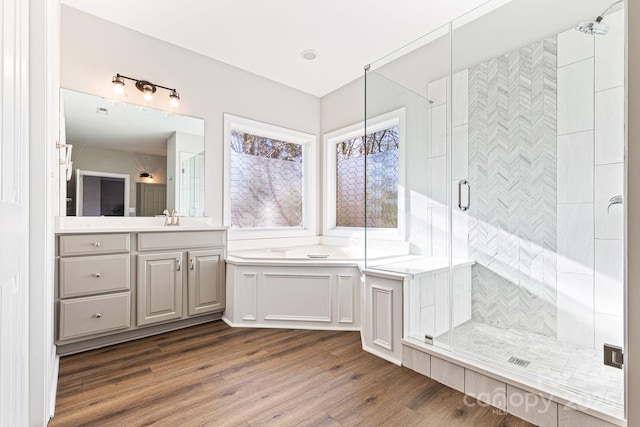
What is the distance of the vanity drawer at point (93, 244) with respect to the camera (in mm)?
2166

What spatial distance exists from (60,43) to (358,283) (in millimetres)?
3047

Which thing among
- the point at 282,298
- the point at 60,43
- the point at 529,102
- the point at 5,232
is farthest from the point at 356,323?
the point at 60,43

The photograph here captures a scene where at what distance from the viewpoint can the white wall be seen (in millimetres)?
2557

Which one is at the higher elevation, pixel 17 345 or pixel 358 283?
pixel 17 345

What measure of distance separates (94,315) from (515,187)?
10.7 ft

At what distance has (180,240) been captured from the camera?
270cm

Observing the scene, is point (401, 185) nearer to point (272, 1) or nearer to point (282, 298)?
point (282, 298)

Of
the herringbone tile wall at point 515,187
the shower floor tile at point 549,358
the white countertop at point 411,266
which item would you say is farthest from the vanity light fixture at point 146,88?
the shower floor tile at point 549,358

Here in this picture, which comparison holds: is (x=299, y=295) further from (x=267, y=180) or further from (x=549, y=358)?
(x=549, y=358)

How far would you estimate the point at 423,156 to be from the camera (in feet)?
9.05

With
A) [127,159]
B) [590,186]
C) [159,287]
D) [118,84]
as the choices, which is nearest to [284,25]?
[118,84]

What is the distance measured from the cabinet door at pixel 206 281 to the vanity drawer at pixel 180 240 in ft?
0.26

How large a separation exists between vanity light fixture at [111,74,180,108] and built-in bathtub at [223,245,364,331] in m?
1.64

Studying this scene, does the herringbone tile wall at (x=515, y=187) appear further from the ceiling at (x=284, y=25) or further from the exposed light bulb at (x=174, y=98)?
the exposed light bulb at (x=174, y=98)
